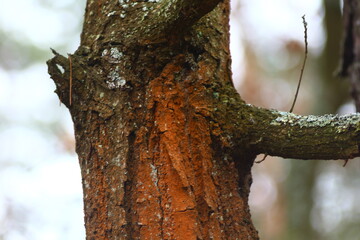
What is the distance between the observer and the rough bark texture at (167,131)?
1.34m

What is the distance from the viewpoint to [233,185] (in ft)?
4.73

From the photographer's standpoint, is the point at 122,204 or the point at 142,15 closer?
the point at 122,204

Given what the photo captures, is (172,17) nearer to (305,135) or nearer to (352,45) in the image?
(305,135)

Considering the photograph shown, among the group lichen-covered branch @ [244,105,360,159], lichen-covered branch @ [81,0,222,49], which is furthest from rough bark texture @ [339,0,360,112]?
lichen-covered branch @ [81,0,222,49]

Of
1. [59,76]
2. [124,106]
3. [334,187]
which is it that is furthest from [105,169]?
[334,187]

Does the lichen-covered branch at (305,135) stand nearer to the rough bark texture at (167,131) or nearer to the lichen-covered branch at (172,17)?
the rough bark texture at (167,131)

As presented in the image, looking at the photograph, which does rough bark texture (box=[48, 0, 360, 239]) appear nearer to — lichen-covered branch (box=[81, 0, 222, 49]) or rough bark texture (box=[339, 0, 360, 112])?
lichen-covered branch (box=[81, 0, 222, 49])

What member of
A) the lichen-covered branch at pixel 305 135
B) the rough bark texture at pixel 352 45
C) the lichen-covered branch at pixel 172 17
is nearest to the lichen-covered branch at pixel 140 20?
the lichen-covered branch at pixel 172 17

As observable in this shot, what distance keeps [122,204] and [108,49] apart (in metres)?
0.47

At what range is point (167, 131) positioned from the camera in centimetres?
140

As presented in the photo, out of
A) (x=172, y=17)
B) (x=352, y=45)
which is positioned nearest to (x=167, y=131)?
(x=172, y=17)

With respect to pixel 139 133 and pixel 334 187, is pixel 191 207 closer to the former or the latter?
pixel 139 133

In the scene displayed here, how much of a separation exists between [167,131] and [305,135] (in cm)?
39

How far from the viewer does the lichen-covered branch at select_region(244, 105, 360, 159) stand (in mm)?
1333
